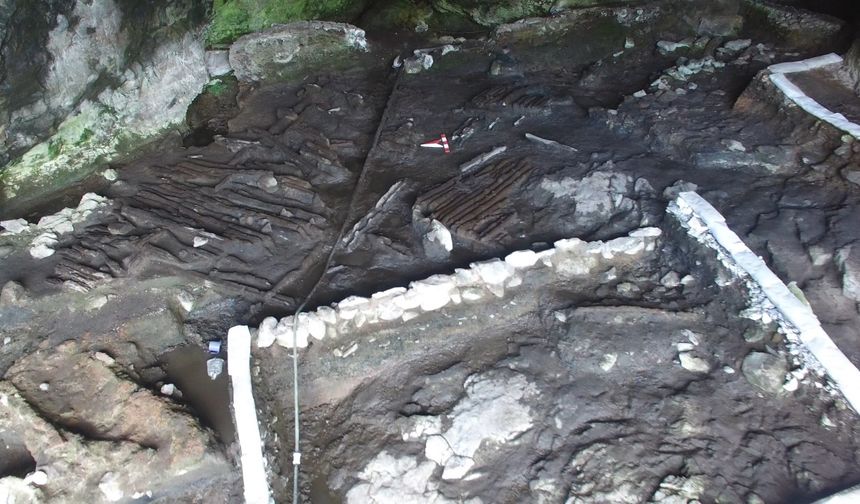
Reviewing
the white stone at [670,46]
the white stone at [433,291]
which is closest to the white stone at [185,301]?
the white stone at [433,291]

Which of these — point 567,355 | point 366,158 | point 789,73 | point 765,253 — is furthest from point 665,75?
point 567,355

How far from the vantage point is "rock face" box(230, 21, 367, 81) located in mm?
8125

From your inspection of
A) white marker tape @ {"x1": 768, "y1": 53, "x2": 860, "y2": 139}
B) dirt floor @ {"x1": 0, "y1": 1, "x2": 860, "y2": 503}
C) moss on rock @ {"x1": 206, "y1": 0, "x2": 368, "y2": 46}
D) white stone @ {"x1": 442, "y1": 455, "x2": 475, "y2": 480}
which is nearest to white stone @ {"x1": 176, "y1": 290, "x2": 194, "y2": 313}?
dirt floor @ {"x1": 0, "y1": 1, "x2": 860, "y2": 503}

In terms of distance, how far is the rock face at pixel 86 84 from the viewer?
512 centimetres

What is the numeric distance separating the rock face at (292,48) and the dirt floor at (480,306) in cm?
111

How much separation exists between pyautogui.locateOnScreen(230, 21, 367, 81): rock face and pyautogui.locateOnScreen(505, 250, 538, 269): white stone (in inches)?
207

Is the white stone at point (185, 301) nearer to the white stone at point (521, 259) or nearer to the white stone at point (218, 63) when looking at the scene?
the white stone at point (521, 259)

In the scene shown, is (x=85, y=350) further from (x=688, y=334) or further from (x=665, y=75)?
(x=665, y=75)

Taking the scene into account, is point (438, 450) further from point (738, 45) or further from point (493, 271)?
point (738, 45)

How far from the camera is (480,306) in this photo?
4.44 meters

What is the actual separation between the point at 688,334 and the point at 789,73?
388 cm

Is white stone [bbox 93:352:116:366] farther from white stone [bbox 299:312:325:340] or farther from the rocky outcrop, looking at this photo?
the rocky outcrop

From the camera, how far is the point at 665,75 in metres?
6.95

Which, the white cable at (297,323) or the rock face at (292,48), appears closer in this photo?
the white cable at (297,323)
